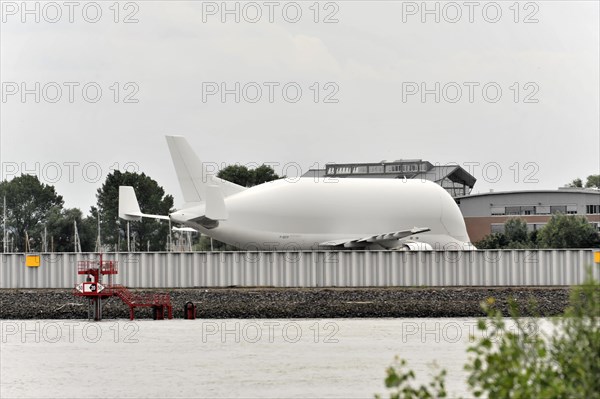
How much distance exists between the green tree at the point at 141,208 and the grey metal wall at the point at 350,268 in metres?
101

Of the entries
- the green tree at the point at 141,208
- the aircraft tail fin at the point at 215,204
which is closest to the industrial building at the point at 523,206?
the green tree at the point at 141,208

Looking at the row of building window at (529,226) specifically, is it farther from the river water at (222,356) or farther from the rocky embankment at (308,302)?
the river water at (222,356)

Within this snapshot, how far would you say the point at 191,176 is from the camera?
262 ft

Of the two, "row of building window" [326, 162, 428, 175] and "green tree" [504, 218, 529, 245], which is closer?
"green tree" [504, 218, 529, 245]

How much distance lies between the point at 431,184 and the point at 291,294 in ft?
98.2

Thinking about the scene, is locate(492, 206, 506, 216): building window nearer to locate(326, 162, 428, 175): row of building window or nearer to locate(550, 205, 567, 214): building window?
locate(550, 205, 567, 214): building window

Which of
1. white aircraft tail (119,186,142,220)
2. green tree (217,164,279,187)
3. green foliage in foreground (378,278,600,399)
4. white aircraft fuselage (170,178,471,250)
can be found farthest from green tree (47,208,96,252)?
green foliage in foreground (378,278,600,399)

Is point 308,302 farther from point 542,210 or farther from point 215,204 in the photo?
point 542,210

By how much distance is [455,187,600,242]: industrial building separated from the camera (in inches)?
5753

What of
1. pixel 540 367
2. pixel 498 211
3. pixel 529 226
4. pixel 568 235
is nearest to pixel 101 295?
pixel 540 367

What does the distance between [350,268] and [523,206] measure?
9257 centimetres

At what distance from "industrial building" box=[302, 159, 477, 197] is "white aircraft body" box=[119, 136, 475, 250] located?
2476 inches

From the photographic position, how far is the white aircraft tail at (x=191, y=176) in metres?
79.8

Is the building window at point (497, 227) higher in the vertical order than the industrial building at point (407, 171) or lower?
lower
